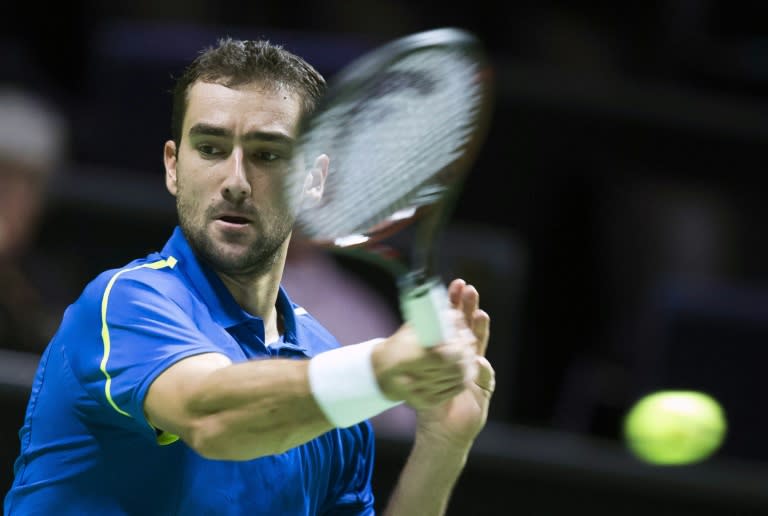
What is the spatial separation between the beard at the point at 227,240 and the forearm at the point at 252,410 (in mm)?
456

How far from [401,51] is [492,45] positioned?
16.4ft

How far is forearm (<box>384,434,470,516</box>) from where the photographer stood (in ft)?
8.84

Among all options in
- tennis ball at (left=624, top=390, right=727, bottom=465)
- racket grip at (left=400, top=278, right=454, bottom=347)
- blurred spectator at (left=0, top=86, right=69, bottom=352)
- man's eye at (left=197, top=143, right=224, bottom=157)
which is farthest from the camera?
tennis ball at (left=624, top=390, right=727, bottom=465)

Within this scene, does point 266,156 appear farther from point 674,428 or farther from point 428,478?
point 674,428

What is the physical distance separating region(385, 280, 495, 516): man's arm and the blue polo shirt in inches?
9.2

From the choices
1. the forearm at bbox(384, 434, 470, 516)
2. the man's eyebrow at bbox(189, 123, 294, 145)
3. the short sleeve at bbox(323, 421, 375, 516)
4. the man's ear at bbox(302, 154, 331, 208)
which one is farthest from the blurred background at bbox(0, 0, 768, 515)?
the man's ear at bbox(302, 154, 331, 208)

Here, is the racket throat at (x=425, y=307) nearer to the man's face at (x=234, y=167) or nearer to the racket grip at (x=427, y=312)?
the racket grip at (x=427, y=312)

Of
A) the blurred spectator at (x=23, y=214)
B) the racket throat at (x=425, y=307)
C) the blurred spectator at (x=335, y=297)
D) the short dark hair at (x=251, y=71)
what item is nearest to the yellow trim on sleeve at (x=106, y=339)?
the short dark hair at (x=251, y=71)

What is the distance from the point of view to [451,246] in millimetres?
5215

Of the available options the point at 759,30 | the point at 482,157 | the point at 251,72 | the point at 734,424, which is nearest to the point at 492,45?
the point at 482,157

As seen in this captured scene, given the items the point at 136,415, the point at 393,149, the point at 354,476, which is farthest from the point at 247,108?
the point at 354,476

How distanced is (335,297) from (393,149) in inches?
113

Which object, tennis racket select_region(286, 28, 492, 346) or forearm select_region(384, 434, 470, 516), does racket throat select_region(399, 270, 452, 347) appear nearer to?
tennis racket select_region(286, 28, 492, 346)

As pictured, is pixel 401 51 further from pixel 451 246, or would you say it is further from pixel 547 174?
pixel 547 174
